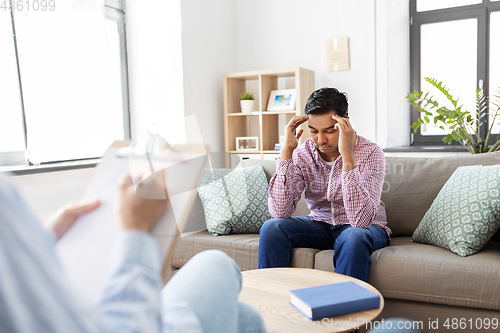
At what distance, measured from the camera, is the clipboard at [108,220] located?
44 cm

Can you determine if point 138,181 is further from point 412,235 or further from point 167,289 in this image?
point 412,235

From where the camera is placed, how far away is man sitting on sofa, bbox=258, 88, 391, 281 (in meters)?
1.69

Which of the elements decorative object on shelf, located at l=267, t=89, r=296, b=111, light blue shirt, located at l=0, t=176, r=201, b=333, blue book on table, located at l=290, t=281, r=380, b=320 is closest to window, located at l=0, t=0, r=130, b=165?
decorative object on shelf, located at l=267, t=89, r=296, b=111

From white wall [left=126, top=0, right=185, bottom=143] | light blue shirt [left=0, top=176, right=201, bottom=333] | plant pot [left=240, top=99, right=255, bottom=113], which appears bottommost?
light blue shirt [left=0, top=176, right=201, bottom=333]

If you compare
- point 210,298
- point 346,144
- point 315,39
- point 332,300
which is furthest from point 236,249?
point 315,39

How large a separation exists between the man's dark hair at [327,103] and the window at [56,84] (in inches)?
67.1

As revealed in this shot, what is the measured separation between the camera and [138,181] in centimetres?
51

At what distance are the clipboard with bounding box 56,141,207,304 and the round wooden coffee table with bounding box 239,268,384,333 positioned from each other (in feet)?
1.98

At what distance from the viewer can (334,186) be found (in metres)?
1.83

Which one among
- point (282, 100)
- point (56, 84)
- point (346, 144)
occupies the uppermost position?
point (56, 84)

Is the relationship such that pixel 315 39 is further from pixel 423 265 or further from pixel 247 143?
pixel 423 265

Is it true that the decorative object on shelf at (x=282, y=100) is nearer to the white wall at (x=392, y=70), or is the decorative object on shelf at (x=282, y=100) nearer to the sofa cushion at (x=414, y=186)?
the white wall at (x=392, y=70)

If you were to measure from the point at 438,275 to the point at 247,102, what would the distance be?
98.1 inches

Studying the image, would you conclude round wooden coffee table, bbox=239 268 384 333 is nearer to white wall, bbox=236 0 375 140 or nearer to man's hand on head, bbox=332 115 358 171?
man's hand on head, bbox=332 115 358 171
